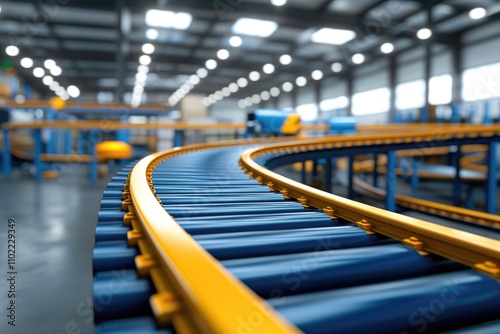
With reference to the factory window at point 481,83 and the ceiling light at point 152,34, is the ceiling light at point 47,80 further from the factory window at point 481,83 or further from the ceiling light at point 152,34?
the factory window at point 481,83

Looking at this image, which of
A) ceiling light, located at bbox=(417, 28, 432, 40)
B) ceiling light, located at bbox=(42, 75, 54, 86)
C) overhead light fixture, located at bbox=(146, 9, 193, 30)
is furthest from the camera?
ceiling light, located at bbox=(42, 75, 54, 86)

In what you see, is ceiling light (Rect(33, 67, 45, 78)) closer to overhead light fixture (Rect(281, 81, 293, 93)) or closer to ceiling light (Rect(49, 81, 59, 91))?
ceiling light (Rect(49, 81, 59, 91))

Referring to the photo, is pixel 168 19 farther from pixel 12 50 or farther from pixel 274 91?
pixel 274 91

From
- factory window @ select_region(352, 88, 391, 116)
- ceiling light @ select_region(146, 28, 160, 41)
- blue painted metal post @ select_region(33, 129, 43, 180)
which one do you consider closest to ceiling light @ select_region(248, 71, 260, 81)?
factory window @ select_region(352, 88, 391, 116)

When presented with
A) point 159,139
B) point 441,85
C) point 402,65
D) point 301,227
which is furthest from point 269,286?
point 402,65

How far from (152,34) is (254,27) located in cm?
389

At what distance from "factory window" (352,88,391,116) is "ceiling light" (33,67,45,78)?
17207mm

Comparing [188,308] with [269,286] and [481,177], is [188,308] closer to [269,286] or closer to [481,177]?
[269,286]

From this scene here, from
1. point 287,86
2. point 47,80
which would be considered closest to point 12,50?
point 47,80

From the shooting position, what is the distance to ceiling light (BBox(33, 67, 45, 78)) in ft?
60.5

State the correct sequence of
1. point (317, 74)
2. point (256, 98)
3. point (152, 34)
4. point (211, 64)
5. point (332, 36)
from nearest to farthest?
point (152, 34)
point (332, 36)
point (211, 64)
point (317, 74)
point (256, 98)

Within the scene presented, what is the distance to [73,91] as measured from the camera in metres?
25.5

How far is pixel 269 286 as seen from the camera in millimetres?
1092

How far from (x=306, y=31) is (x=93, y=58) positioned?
10.1 meters
